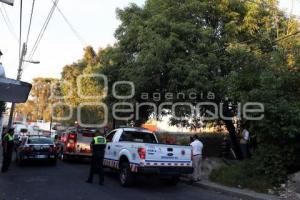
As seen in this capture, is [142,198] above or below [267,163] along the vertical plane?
below

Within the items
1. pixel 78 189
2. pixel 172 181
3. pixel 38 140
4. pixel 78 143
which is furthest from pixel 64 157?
pixel 78 189

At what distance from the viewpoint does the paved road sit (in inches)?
492

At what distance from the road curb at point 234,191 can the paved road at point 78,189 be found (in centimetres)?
30

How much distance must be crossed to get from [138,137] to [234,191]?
461 cm

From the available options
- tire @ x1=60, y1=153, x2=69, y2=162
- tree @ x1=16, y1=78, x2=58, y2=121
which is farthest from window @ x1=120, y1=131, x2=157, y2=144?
tree @ x1=16, y1=78, x2=58, y2=121

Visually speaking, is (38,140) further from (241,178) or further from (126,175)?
(241,178)

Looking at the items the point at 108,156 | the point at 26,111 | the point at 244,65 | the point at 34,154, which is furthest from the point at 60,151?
the point at 26,111

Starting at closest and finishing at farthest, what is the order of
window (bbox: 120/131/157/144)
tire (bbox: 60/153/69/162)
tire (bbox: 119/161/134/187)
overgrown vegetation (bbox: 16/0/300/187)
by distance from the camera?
tire (bbox: 119/161/134/187), overgrown vegetation (bbox: 16/0/300/187), window (bbox: 120/131/157/144), tire (bbox: 60/153/69/162)

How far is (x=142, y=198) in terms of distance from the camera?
41.2 feet

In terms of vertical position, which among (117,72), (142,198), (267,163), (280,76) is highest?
(117,72)

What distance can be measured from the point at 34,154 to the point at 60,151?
487 cm

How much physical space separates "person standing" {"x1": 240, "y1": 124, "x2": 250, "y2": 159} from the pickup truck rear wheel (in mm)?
7096

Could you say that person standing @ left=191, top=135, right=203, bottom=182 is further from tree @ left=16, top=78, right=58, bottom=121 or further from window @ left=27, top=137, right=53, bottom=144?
tree @ left=16, top=78, right=58, bottom=121

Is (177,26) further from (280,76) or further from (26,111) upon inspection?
(26,111)
